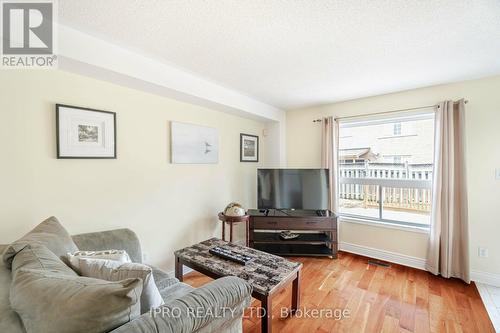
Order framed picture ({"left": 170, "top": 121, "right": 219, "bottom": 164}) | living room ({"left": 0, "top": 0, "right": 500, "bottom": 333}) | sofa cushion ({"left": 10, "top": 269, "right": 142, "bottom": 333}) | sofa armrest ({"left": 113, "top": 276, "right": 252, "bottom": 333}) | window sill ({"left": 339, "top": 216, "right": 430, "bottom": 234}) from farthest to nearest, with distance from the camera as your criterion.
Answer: window sill ({"left": 339, "top": 216, "right": 430, "bottom": 234})
framed picture ({"left": 170, "top": 121, "right": 219, "bottom": 164})
living room ({"left": 0, "top": 0, "right": 500, "bottom": 333})
sofa armrest ({"left": 113, "top": 276, "right": 252, "bottom": 333})
sofa cushion ({"left": 10, "top": 269, "right": 142, "bottom": 333})

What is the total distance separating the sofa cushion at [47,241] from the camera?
1065 millimetres

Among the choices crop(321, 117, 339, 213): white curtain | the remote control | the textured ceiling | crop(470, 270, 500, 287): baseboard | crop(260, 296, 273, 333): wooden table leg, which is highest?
the textured ceiling

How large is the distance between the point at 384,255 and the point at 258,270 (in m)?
2.25

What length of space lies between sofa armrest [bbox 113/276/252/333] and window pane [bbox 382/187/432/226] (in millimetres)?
2736

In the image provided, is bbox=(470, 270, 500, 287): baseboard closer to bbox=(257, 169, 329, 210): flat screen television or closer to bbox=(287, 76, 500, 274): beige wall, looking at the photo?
bbox=(287, 76, 500, 274): beige wall

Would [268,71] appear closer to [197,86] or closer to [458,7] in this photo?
[197,86]

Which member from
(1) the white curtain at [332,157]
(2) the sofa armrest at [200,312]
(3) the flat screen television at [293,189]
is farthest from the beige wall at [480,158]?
(2) the sofa armrest at [200,312]

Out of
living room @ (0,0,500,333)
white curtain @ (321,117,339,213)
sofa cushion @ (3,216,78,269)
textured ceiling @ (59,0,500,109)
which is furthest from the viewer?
white curtain @ (321,117,339,213)

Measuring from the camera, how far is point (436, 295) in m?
2.26

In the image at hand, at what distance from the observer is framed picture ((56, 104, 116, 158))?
1806 mm

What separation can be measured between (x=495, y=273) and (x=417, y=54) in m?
2.47

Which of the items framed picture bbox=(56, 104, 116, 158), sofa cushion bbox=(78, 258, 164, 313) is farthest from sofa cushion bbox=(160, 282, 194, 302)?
framed picture bbox=(56, 104, 116, 158)

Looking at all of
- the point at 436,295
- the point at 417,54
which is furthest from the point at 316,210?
the point at 417,54

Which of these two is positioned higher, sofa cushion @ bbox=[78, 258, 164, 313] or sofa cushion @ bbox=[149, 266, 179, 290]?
sofa cushion @ bbox=[78, 258, 164, 313]
